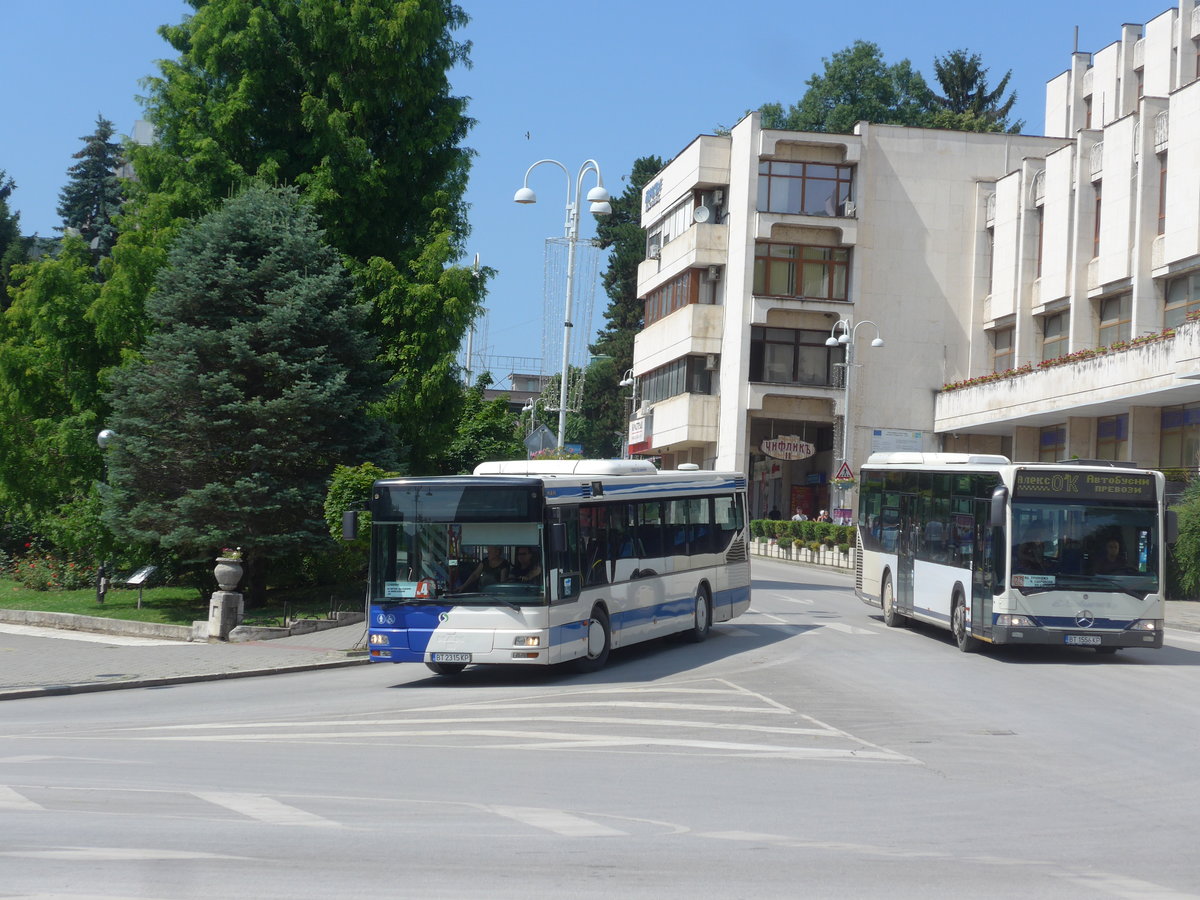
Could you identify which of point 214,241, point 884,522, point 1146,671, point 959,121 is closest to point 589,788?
point 1146,671

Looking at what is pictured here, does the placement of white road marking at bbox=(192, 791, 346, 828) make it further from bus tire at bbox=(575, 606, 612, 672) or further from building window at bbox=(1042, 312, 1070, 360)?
building window at bbox=(1042, 312, 1070, 360)

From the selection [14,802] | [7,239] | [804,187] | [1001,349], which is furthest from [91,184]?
[14,802]

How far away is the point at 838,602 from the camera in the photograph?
32.3m

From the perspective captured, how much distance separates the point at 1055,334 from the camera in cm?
5338

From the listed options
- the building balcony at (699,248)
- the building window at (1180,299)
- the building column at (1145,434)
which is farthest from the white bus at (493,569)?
the building balcony at (699,248)

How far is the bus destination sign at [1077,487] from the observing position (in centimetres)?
1952

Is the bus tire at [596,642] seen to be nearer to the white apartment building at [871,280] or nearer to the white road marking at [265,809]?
the white road marking at [265,809]

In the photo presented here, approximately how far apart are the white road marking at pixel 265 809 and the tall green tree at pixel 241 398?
57.2 feet

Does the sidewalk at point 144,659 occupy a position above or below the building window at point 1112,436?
below

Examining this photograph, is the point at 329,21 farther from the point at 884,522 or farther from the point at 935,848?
the point at 935,848

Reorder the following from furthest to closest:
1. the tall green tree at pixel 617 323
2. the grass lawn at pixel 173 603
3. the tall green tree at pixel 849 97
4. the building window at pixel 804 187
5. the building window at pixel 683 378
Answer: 1. the tall green tree at pixel 617 323
2. the tall green tree at pixel 849 97
3. the building window at pixel 683 378
4. the building window at pixel 804 187
5. the grass lawn at pixel 173 603

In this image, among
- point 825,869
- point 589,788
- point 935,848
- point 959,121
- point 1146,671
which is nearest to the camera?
point 825,869

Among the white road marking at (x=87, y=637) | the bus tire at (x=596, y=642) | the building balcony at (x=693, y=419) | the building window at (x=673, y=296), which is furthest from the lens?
the building window at (x=673, y=296)

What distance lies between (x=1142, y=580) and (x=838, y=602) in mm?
13188
